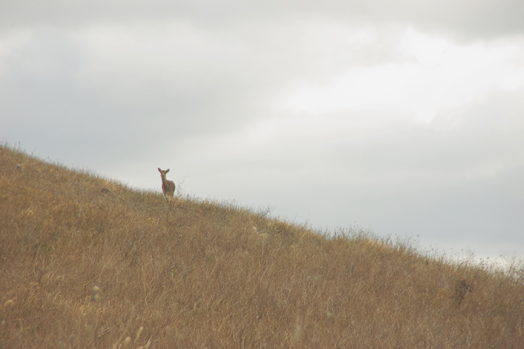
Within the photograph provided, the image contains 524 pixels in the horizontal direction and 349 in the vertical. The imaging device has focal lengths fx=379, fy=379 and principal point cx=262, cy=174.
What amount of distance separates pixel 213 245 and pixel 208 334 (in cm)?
358

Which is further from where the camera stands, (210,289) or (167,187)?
(167,187)

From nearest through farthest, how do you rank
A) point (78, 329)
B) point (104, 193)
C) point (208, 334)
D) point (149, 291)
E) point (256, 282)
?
point (78, 329) < point (208, 334) < point (149, 291) < point (256, 282) < point (104, 193)

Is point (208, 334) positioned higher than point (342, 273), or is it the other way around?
point (342, 273)

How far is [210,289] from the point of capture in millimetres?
4867

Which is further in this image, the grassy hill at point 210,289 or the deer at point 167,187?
the deer at point 167,187

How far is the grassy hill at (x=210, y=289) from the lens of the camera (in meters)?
3.49

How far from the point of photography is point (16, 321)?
322 centimetres

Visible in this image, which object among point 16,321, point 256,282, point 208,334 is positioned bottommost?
point 16,321

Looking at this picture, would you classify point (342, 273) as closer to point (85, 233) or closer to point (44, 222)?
point (85, 233)

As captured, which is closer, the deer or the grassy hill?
the grassy hill

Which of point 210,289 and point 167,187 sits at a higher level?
point 167,187

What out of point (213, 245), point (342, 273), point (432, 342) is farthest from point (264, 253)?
point (432, 342)

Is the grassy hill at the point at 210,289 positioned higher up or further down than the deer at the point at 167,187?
further down

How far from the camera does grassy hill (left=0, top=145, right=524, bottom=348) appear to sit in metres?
3.49
